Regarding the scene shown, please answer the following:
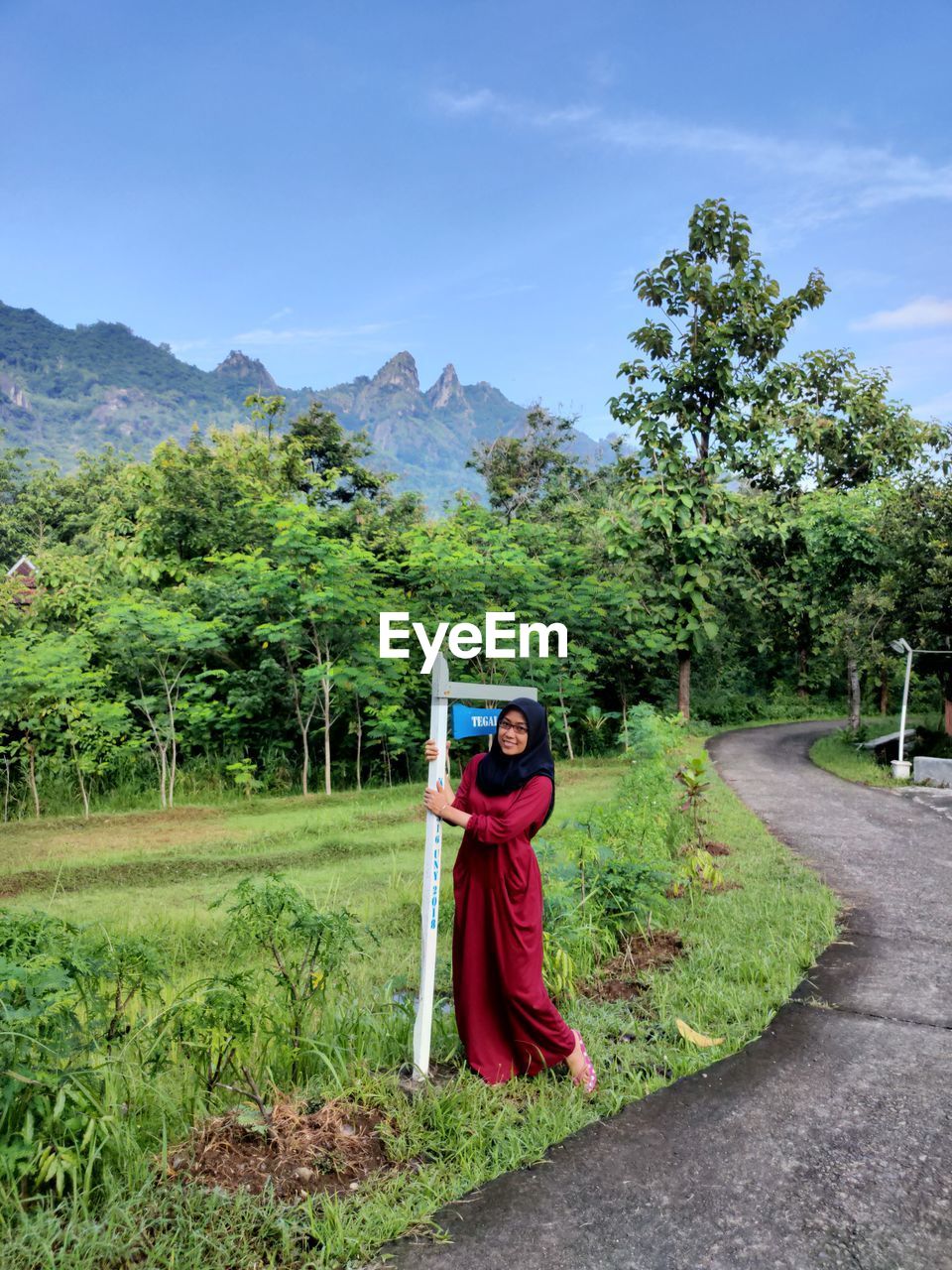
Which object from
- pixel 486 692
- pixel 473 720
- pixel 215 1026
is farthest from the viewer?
pixel 486 692

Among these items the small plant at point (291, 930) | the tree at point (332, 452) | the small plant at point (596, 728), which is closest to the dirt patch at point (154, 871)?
the small plant at point (291, 930)

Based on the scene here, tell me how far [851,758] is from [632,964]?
41.2 feet

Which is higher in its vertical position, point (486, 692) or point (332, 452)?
point (332, 452)

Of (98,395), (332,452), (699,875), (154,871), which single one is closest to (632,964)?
(699,875)

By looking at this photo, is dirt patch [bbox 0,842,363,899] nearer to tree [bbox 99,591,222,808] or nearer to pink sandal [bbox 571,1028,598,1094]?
tree [bbox 99,591,222,808]

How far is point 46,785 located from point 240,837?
4225 mm

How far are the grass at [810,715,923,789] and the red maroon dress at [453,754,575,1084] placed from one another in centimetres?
1133

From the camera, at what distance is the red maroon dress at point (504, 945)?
344 cm

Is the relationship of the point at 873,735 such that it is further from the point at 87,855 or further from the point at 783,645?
the point at 87,855

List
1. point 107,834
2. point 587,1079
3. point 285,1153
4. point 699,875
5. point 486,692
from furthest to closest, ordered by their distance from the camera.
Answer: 1. point 107,834
2. point 699,875
3. point 486,692
4. point 587,1079
5. point 285,1153

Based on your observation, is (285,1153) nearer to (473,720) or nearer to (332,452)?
(473,720)

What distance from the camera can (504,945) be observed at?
11.4 ft

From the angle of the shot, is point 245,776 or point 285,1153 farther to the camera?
point 245,776

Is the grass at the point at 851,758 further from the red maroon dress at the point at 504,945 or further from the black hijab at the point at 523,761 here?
the black hijab at the point at 523,761
